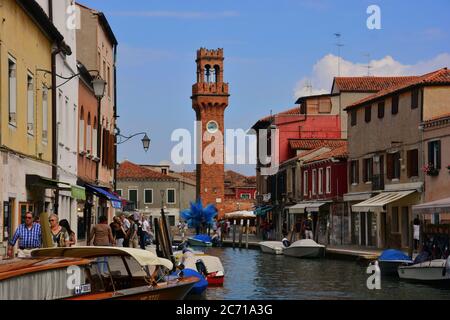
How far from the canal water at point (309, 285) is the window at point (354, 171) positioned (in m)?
13.5

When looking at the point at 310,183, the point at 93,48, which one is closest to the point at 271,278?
the point at 93,48

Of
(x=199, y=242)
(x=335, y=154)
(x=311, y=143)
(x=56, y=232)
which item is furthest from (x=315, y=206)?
A: (x=56, y=232)

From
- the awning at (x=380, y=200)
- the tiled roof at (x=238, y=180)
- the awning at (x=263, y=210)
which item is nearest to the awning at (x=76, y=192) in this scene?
the awning at (x=380, y=200)

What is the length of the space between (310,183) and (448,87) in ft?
66.6

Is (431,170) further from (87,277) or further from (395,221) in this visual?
(87,277)

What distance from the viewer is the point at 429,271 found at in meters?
23.7

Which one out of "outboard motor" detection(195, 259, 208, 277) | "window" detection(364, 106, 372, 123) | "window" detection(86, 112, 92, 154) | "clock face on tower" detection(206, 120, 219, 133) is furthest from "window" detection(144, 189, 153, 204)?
"outboard motor" detection(195, 259, 208, 277)

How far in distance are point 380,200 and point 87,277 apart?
30438mm

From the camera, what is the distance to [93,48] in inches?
1437

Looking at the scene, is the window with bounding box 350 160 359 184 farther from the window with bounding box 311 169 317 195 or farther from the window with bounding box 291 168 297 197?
the window with bounding box 291 168 297 197

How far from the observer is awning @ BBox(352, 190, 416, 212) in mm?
39688

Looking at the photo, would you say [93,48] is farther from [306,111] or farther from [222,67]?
[222,67]

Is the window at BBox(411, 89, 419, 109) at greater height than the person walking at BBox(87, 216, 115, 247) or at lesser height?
greater

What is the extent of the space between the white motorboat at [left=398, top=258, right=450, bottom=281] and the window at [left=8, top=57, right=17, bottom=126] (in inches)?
420
